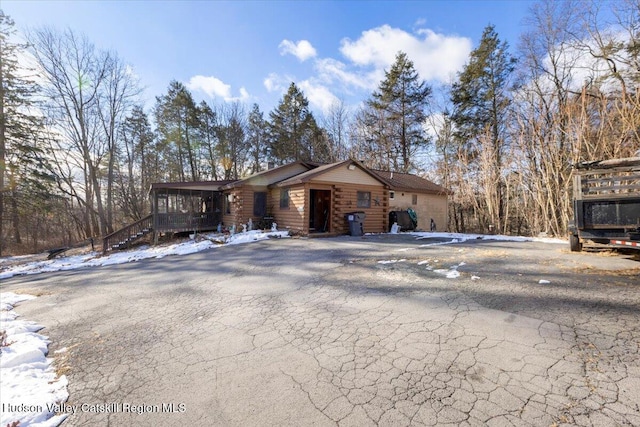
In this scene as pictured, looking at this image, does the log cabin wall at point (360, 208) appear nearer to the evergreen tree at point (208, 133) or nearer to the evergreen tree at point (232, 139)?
the evergreen tree at point (232, 139)

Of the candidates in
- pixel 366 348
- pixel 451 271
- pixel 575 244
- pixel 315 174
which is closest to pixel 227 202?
pixel 315 174

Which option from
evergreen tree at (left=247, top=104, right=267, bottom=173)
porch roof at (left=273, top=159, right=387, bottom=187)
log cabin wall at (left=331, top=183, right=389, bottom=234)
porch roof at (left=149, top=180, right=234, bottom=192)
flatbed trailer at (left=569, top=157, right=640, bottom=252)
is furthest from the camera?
evergreen tree at (left=247, top=104, right=267, bottom=173)

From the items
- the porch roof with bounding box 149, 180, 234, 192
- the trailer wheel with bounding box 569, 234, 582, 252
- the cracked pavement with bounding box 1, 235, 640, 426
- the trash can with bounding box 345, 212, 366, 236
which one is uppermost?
the porch roof with bounding box 149, 180, 234, 192

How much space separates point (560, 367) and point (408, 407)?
51.3 inches

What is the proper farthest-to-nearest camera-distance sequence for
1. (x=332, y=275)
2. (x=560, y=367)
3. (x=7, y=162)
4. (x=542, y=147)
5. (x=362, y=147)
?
(x=362, y=147) < (x=7, y=162) < (x=542, y=147) < (x=332, y=275) < (x=560, y=367)

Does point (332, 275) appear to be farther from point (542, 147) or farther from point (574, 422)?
point (542, 147)

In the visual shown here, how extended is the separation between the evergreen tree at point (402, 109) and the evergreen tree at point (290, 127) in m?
5.94

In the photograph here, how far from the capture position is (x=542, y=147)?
37.6 ft

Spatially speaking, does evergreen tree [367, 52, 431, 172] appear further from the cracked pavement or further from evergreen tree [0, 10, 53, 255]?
evergreen tree [0, 10, 53, 255]

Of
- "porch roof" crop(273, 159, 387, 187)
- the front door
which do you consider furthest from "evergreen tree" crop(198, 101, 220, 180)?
the front door

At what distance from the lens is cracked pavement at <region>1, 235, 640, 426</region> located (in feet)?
5.98

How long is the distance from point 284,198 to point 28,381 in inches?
438

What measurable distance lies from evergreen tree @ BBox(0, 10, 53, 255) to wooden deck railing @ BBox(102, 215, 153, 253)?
8497mm

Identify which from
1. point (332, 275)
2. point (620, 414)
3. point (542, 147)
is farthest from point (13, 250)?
point (542, 147)
